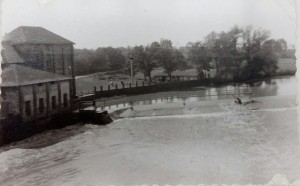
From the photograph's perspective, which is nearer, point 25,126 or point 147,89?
point 25,126

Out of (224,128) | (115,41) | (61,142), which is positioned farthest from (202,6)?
(61,142)

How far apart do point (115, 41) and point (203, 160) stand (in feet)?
3.14

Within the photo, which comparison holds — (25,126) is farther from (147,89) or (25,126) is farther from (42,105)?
(147,89)

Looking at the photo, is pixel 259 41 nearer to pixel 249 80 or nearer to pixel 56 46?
pixel 249 80

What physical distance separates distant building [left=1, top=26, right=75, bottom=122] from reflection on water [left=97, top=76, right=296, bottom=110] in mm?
308

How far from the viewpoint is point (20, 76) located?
295cm

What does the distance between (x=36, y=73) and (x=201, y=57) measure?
110cm

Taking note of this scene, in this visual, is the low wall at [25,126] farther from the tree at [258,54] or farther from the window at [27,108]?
the tree at [258,54]

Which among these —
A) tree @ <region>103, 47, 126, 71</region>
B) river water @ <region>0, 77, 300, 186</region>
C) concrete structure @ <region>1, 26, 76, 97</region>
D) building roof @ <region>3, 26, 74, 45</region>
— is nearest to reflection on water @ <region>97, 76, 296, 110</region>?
river water @ <region>0, 77, 300, 186</region>

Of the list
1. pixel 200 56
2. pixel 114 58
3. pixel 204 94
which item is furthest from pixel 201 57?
pixel 114 58

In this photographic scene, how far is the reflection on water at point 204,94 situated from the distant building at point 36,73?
1.01 feet

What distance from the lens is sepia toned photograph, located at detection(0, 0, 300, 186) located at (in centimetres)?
283

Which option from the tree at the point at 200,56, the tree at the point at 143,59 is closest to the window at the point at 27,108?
the tree at the point at 143,59

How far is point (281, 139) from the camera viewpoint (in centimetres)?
284
